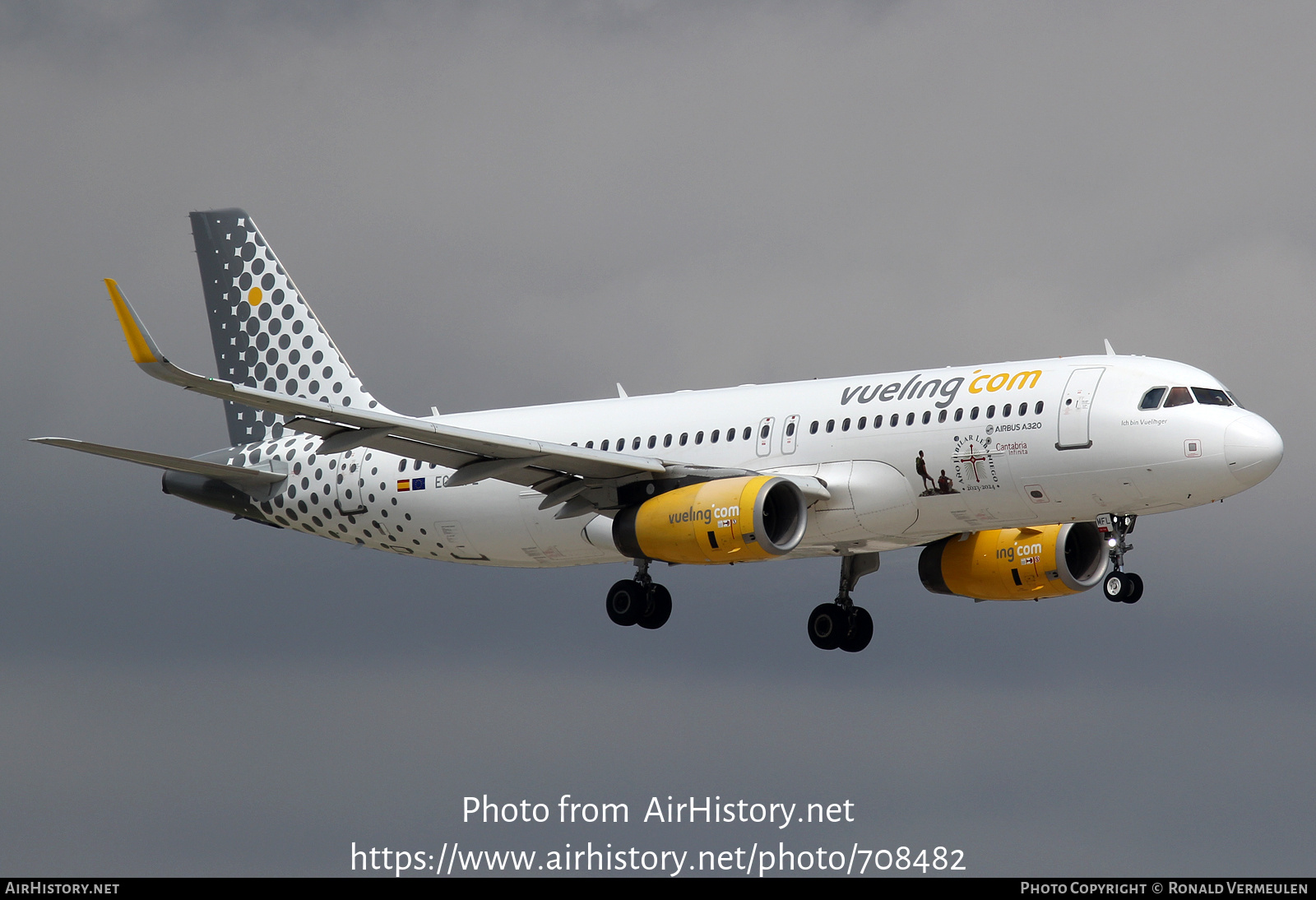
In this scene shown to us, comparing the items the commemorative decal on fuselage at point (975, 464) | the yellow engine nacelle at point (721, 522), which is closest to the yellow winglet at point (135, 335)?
the yellow engine nacelle at point (721, 522)

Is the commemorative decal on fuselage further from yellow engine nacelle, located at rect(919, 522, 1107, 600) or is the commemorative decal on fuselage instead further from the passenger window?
yellow engine nacelle, located at rect(919, 522, 1107, 600)

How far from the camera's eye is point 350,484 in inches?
1950

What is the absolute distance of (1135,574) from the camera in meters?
39.8

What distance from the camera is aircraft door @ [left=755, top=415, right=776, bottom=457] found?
43.6m

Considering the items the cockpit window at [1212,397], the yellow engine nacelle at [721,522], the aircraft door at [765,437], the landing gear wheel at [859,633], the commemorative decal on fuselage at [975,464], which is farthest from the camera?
the landing gear wheel at [859,633]

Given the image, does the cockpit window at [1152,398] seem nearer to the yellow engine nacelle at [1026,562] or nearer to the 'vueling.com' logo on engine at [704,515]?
the yellow engine nacelle at [1026,562]

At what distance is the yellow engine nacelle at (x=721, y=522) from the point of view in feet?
132

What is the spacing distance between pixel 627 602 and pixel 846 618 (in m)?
6.22

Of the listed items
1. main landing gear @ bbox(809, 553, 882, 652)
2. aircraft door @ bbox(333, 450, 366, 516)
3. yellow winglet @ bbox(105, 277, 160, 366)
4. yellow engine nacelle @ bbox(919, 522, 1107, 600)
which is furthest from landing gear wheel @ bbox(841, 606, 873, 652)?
yellow winglet @ bbox(105, 277, 160, 366)

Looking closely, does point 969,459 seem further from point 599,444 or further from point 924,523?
point 599,444

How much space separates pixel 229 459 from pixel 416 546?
6.02 meters

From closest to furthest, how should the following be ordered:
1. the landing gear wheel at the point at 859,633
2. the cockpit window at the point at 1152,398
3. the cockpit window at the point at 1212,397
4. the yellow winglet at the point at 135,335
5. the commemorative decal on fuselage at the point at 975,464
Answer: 1. the yellow winglet at the point at 135,335
2. the cockpit window at the point at 1152,398
3. the cockpit window at the point at 1212,397
4. the commemorative decal on fuselage at the point at 975,464
5. the landing gear wheel at the point at 859,633

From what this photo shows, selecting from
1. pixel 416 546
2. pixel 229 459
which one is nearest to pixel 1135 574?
pixel 416 546

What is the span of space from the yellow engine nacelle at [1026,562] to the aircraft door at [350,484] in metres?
15.6
